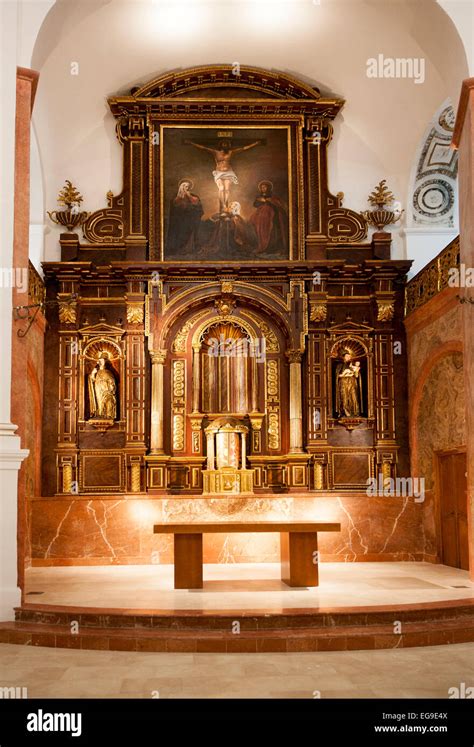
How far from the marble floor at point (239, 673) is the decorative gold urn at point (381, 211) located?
10.1m

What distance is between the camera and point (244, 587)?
1126 centimetres

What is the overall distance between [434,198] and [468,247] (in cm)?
618

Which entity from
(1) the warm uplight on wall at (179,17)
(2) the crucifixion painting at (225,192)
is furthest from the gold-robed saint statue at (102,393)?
(1) the warm uplight on wall at (179,17)

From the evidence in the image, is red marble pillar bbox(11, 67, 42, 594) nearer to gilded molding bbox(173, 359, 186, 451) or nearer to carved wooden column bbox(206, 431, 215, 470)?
carved wooden column bbox(206, 431, 215, 470)

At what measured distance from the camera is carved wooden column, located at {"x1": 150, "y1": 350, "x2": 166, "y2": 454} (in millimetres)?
16328

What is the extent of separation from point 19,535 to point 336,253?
9364mm

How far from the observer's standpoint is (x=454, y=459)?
14766 millimetres

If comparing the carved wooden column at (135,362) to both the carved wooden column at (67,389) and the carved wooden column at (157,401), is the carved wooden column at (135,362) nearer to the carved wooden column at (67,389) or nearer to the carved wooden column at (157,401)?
the carved wooden column at (157,401)

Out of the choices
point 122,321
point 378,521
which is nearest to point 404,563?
point 378,521

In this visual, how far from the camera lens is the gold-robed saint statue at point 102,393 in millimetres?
16438

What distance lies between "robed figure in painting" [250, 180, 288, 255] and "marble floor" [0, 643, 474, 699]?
981 cm

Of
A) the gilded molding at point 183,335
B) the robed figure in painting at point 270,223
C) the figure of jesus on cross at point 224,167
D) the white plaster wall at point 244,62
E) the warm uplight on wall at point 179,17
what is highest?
the warm uplight on wall at point 179,17

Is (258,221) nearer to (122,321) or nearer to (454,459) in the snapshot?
(122,321)

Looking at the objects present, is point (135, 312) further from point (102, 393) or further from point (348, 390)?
point (348, 390)
